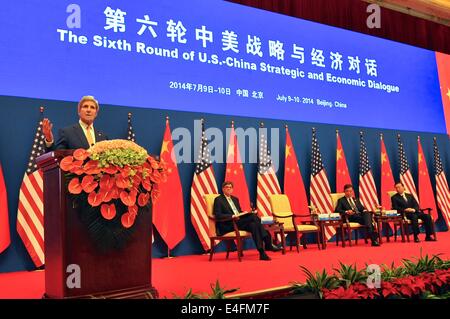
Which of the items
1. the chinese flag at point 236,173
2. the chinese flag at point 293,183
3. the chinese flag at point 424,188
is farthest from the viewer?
the chinese flag at point 424,188

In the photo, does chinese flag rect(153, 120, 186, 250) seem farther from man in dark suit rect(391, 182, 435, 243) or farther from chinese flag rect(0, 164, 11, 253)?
man in dark suit rect(391, 182, 435, 243)

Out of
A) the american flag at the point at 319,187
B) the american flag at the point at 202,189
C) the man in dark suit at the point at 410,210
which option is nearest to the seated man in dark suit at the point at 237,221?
the american flag at the point at 202,189

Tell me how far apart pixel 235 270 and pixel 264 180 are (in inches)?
102

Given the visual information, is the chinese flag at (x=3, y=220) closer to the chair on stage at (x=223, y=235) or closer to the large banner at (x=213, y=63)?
the large banner at (x=213, y=63)


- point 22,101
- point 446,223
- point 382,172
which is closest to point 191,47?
point 22,101

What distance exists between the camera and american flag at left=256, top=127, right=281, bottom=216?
6793mm

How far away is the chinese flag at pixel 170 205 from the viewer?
19.5ft

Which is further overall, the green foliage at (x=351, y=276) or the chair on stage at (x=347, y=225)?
the chair on stage at (x=347, y=225)

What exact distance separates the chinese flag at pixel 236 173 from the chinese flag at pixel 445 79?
4562 mm

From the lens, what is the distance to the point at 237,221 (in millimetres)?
5641

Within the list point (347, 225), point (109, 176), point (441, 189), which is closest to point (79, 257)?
point (109, 176)

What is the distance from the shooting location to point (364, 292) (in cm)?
289

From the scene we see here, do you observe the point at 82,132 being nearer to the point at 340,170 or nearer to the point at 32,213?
the point at 32,213

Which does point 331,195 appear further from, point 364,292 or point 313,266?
point 364,292
